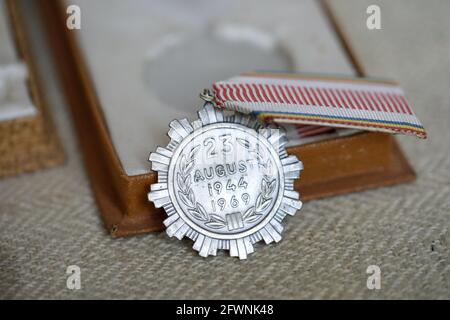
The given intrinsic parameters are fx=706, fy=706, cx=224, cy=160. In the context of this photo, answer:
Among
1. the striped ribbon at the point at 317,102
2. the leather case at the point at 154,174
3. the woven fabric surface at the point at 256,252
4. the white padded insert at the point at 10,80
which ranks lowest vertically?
the woven fabric surface at the point at 256,252

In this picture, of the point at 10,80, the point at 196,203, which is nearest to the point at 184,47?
the point at 10,80

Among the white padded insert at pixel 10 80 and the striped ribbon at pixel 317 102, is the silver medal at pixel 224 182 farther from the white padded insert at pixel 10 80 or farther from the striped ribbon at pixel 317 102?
the white padded insert at pixel 10 80

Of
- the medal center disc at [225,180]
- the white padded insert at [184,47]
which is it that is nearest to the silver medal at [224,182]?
the medal center disc at [225,180]

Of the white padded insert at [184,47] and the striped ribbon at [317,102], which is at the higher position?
the white padded insert at [184,47]

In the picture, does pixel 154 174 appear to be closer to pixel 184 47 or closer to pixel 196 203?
pixel 196 203

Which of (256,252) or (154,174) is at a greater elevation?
(154,174)
